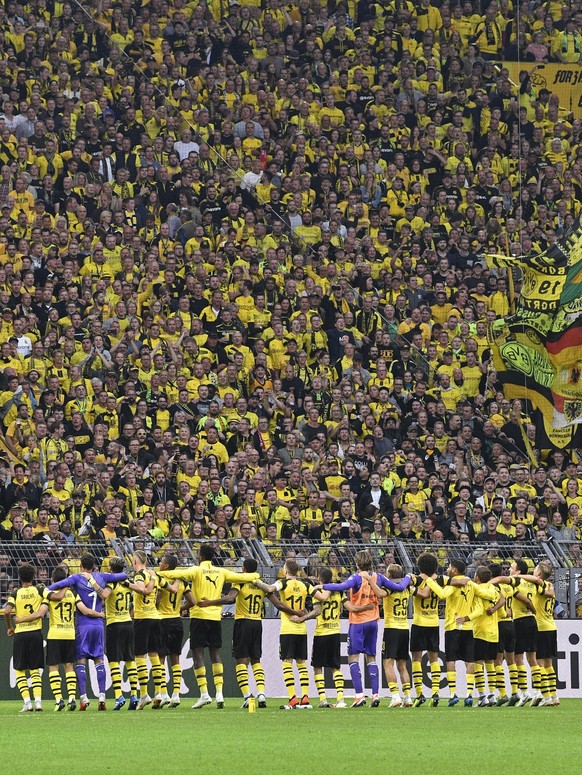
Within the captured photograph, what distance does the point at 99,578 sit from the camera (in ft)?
65.3

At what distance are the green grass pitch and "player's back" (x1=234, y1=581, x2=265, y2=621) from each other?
1131 millimetres

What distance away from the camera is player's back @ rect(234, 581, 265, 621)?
787 inches

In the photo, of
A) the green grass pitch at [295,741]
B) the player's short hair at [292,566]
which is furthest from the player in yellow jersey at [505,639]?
the player's short hair at [292,566]

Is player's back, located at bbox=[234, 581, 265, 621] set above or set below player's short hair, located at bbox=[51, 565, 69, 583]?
below

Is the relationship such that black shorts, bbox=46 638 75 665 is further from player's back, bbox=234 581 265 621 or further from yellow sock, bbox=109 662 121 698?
player's back, bbox=234 581 265 621

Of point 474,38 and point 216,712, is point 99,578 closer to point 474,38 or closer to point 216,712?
point 216,712

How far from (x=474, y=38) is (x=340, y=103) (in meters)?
4.58

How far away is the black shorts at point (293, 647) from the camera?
20.6 m

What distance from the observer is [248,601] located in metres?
20.0

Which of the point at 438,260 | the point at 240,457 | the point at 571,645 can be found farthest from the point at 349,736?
the point at 438,260

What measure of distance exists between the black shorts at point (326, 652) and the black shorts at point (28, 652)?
10.9 feet

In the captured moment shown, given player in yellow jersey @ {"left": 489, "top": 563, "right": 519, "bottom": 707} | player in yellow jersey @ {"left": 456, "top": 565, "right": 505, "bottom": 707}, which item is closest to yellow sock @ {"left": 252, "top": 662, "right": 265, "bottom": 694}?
player in yellow jersey @ {"left": 456, "top": 565, "right": 505, "bottom": 707}

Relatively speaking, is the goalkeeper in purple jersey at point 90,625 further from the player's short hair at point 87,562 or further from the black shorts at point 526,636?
the black shorts at point 526,636

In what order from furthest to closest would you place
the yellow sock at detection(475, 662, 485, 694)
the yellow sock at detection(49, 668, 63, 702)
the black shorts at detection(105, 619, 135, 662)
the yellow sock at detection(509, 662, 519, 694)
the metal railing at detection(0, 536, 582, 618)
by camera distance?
the metal railing at detection(0, 536, 582, 618) → the yellow sock at detection(475, 662, 485, 694) → the yellow sock at detection(509, 662, 519, 694) → the black shorts at detection(105, 619, 135, 662) → the yellow sock at detection(49, 668, 63, 702)
